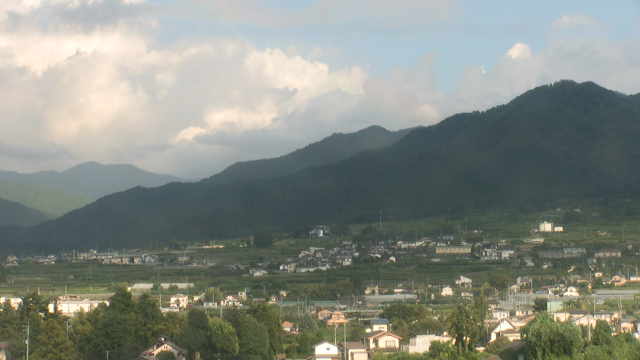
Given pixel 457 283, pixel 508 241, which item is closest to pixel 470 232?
pixel 508 241

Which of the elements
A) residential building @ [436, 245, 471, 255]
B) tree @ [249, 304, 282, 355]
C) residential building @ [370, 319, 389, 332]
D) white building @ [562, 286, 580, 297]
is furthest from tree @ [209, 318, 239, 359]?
residential building @ [436, 245, 471, 255]

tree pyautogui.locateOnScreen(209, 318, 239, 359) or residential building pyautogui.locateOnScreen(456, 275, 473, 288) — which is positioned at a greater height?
residential building pyautogui.locateOnScreen(456, 275, 473, 288)

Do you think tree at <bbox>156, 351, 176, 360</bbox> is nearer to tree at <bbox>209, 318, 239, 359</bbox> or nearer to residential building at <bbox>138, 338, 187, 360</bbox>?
residential building at <bbox>138, 338, 187, 360</bbox>

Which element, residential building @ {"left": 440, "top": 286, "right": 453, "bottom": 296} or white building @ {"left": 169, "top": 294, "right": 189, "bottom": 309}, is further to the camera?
residential building @ {"left": 440, "top": 286, "right": 453, "bottom": 296}

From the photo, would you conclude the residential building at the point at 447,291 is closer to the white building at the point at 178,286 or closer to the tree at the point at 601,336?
the white building at the point at 178,286

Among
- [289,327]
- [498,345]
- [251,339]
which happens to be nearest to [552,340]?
[498,345]

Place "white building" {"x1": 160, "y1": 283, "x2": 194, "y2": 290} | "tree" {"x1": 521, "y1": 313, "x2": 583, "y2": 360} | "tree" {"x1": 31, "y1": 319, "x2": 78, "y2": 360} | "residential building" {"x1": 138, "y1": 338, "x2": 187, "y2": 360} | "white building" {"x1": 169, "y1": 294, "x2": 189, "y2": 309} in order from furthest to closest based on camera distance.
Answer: "white building" {"x1": 160, "y1": 283, "x2": 194, "y2": 290}, "white building" {"x1": 169, "y1": 294, "x2": 189, "y2": 309}, "residential building" {"x1": 138, "y1": 338, "x2": 187, "y2": 360}, "tree" {"x1": 31, "y1": 319, "x2": 78, "y2": 360}, "tree" {"x1": 521, "y1": 313, "x2": 583, "y2": 360}

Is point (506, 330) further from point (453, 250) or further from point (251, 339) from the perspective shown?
point (453, 250)

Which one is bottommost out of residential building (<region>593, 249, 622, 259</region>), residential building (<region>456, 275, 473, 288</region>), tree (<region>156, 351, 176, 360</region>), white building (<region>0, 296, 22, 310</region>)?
tree (<region>156, 351, 176, 360</region>)

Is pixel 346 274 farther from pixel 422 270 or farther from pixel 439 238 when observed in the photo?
pixel 439 238
